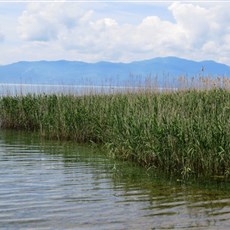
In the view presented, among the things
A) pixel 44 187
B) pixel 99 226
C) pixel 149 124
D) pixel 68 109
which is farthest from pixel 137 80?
pixel 99 226

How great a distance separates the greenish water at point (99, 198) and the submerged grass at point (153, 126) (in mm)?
621

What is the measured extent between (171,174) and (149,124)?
173 centimetres

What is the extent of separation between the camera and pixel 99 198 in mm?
9281

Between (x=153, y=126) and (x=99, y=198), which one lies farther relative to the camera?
(x=153, y=126)

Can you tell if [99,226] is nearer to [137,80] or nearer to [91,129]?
[91,129]

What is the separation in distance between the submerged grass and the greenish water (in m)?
0.62

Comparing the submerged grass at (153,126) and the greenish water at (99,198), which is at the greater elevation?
the submerged grass at (153,126)

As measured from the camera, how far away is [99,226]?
7.33 meters

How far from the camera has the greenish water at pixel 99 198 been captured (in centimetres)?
759

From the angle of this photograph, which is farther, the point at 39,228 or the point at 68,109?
the point at 68,109

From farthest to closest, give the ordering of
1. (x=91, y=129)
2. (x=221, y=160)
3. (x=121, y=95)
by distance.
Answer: (x=121, y=95) < (x=91, y=129) < (x=221, y=160)

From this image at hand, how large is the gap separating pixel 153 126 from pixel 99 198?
3.79m

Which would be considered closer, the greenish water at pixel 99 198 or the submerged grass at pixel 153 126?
the greenish water at pixel 99 198

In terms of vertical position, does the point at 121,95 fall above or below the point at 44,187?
above
